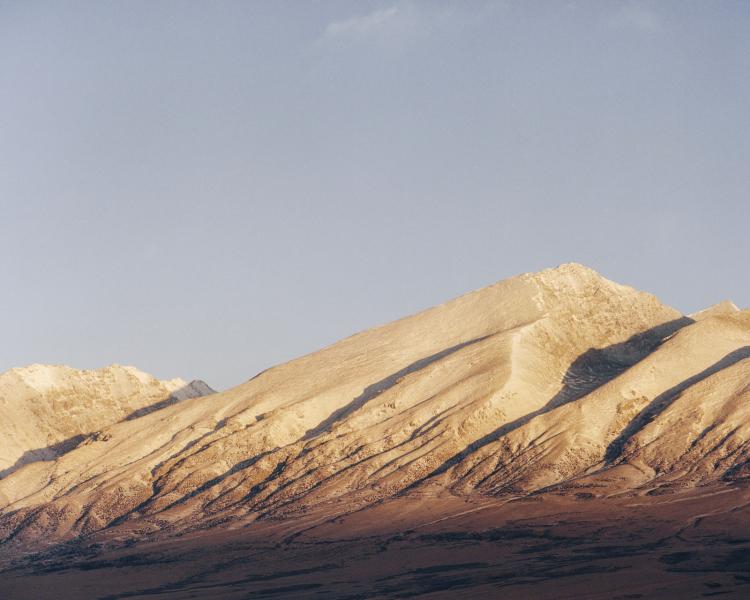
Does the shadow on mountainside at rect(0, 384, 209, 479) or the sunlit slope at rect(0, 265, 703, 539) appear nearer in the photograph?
the sunlit slope at rect(0, 265, 703, 539)

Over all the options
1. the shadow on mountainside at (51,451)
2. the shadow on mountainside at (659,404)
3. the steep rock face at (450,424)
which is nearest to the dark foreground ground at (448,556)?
the steep rock face at (450,424)

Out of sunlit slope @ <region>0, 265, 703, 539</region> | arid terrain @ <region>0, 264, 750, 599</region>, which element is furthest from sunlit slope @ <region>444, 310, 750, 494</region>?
sunlit slope @ <region>0, 265, 703, 539</region>

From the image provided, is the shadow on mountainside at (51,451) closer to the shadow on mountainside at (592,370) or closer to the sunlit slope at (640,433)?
the shadow on mountainside at (592,370)

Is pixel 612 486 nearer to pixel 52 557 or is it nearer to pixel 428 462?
pixel 428 462

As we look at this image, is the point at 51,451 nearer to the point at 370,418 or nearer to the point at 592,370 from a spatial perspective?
the point at 370,418

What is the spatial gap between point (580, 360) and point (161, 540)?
4572 cm

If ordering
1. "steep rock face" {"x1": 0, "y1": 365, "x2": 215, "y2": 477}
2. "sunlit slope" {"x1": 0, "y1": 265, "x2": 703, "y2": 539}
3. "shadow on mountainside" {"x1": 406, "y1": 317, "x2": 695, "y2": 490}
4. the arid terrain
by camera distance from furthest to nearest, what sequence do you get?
"steep rock face" {"x1": 0, "y1": 365, "x2": 215, "y2": 477} < "shadow on mountainside" {"x1": 406, "y1": 317, "x2": 695, "y2": 490} < "sunlit slope" {"x1": 0, "y1": 265, "x2": 703, "y2": 539} < the arid terrain

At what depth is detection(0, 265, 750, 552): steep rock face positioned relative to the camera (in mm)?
63250

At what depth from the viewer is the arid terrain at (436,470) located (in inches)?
1732

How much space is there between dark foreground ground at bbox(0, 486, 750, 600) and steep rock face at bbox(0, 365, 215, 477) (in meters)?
46.9

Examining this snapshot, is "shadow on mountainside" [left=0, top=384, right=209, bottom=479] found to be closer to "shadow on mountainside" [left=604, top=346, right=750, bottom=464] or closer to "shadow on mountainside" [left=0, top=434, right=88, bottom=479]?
"shadow on mountainside" [left=0, top=434, right=88, bottom=479]

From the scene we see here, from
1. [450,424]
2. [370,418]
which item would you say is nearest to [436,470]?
[450,424]

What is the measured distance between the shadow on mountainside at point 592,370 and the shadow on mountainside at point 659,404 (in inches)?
223

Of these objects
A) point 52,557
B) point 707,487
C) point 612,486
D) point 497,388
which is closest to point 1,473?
point 52,557
